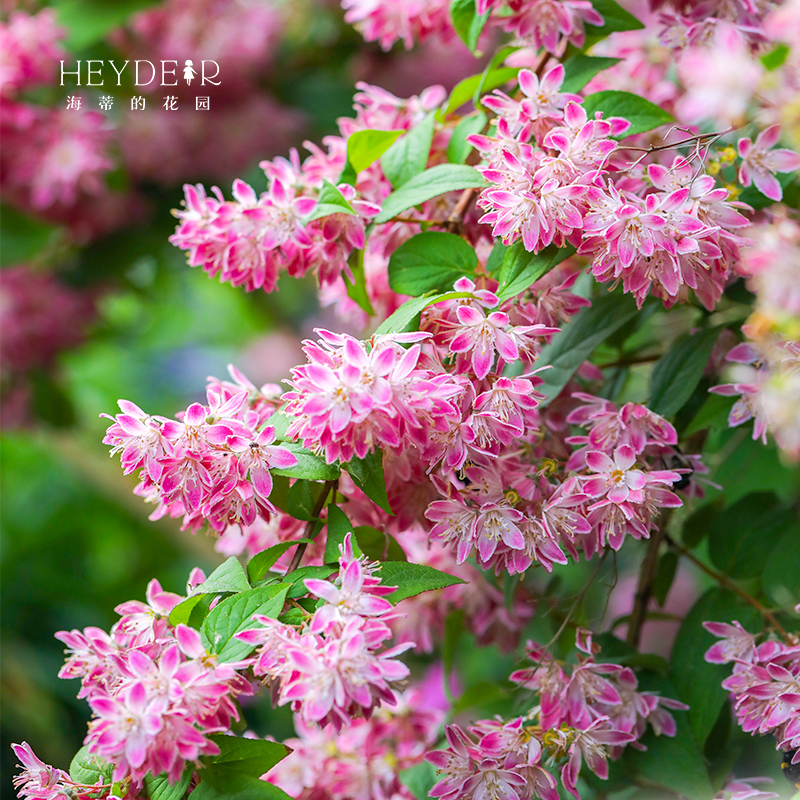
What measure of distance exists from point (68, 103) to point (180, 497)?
0.74m

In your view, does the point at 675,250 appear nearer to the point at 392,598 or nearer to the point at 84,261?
the point at 392,598

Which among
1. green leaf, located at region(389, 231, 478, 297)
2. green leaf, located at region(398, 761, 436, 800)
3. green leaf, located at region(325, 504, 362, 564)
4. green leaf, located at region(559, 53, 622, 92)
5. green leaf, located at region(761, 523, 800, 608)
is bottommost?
green leaf, located at region(398, 761, 436, 800)

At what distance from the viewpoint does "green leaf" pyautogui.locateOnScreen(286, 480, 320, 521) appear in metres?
0.46

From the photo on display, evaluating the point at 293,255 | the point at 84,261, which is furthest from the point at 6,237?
the point at 293,255

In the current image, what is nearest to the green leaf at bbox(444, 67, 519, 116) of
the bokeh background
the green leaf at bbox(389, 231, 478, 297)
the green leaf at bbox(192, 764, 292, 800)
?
the green leaf at bbox(389, 231, 478, 297)

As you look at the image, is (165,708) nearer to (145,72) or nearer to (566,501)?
(566,501)

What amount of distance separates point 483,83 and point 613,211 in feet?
0.60

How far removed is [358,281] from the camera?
53 cm

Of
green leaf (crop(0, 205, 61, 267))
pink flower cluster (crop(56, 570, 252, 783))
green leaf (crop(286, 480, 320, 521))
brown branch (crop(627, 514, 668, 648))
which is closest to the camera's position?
pink flower cluster (crop(56, 570, 252, 783))

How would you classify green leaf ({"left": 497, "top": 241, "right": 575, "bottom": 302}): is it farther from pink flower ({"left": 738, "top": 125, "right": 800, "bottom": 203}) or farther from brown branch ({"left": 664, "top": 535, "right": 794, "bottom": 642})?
brown branch ({"left": 664, "top": 535, "right": 794, "bottom": 642})

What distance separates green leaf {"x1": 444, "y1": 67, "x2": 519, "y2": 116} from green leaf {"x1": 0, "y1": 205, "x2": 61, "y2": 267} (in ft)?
2.26

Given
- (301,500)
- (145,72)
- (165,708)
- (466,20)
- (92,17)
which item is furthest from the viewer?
(145,72)

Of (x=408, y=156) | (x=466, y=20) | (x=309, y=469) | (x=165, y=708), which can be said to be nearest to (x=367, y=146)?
(x=408, y=156)

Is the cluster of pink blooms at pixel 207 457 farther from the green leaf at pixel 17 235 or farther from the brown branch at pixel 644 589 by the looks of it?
the green leaf at pixel 17 235
